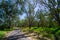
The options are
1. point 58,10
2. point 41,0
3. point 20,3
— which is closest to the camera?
point 41,0

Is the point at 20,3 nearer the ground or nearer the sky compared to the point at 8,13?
nearer the sky

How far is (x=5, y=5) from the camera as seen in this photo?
66.5 meters

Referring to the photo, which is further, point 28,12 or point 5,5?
point 5,5

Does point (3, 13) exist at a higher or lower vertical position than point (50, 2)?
lower

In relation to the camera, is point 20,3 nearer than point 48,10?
No

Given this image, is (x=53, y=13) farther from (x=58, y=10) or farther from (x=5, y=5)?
(x=5, y=5)

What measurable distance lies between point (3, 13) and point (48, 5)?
118 ft

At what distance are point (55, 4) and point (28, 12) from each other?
19669 millimetres

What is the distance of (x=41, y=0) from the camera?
35281 mm

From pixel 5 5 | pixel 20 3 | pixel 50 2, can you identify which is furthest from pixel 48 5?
pixel 5 5

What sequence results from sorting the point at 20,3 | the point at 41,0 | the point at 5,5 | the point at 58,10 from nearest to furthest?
the point at 41,0 → the point at 58,10 → the point at 20,3 → the point at 5,5

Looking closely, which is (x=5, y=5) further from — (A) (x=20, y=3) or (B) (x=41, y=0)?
(B) (x=41, y=0)

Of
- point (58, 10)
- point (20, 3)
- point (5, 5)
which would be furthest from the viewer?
point (5, 5)

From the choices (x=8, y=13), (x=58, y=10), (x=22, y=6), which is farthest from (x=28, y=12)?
(x=58, y=10)
